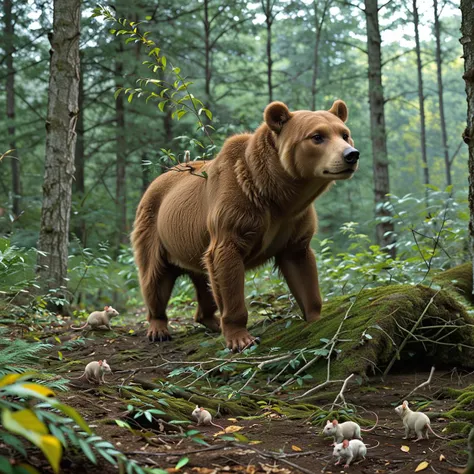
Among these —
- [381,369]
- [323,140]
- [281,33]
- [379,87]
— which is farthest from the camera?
[281,33]

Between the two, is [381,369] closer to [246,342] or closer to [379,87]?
[246,342]

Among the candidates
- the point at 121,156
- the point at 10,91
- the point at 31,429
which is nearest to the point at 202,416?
the point at 31,429

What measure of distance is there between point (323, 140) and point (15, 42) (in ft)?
47.4

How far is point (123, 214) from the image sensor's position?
15930mm

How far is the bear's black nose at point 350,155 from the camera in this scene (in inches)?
182

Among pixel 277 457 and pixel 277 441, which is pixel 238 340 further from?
pixel 277 457

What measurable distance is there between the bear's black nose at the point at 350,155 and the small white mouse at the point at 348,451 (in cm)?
251

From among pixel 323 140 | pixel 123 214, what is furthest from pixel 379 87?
pixel 323 140

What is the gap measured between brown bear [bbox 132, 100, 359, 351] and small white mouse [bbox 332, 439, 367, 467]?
246 cm

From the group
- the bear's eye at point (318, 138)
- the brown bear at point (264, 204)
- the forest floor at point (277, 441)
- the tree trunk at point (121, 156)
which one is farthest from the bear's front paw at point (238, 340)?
the tree trunk at point (121, 156)

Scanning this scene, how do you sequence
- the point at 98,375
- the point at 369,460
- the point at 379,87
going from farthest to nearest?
the point at 379,87
the point at 98,375
the point at 369,460

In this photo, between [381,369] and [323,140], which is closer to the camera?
[381,369]

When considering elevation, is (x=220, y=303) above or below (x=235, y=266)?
below

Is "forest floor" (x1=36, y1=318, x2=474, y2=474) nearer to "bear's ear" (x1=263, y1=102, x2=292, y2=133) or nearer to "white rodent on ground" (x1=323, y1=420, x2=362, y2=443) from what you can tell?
"white rodent on ground" (x1=323, y1=420, x2=362, y2=443)
